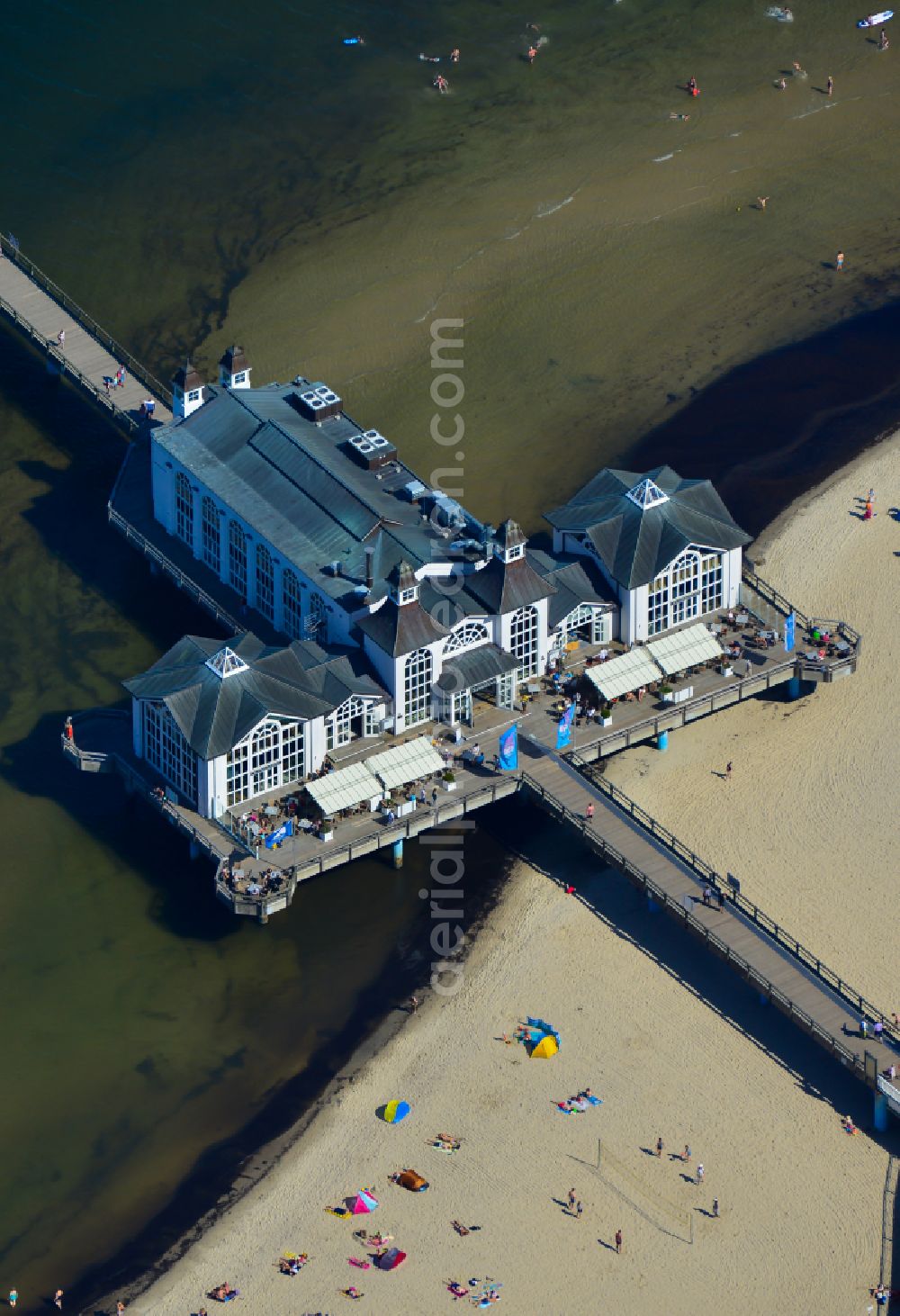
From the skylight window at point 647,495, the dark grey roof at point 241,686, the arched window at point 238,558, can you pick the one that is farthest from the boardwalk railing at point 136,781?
the skylight window at point 647,495

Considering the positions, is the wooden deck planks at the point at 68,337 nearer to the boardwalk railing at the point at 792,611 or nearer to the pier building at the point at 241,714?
the pier building at the point at 241,714

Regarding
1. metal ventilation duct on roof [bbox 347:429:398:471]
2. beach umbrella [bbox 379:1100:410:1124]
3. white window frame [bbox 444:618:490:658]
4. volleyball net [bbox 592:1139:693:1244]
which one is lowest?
volleyball net [bbox 592:1139:693:1244]

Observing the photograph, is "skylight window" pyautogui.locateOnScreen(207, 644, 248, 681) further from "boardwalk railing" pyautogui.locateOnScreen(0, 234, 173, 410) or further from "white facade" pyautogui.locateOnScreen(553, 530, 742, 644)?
"boardwalk railing" pyautogui.locateOnScreen(0, 234, 173, 410)

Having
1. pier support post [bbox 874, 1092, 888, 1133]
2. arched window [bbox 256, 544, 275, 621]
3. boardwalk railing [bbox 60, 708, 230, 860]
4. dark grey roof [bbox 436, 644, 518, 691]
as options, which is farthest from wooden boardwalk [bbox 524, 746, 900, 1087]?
arched window [bbox 256, 544, 275, 621]

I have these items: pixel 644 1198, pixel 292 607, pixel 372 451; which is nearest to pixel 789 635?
pixel 372 451

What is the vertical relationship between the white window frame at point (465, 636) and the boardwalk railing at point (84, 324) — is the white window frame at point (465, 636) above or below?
below

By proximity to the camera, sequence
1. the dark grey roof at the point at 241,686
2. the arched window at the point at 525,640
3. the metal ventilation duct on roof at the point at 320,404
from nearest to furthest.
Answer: the dark grey roof at the point at 241,686, the arched window at the point at 525,640, the metal ventilation duct on roof at the point at 320,404
